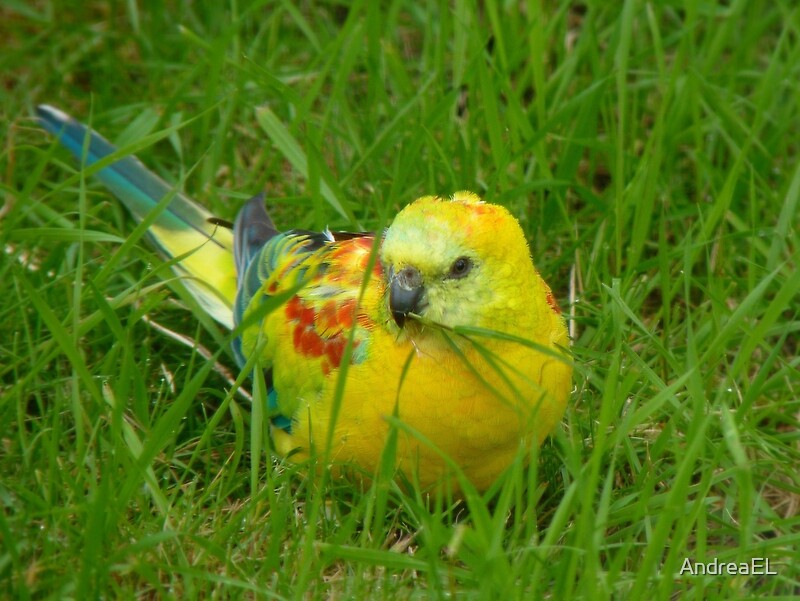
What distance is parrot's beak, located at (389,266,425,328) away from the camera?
2506 mm

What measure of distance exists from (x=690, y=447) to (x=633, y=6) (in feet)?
6.46

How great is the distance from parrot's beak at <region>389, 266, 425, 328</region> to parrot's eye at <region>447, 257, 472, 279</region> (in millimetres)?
83

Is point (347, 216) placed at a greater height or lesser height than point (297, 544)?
greater

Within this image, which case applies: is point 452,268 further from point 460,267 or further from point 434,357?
point 434,357

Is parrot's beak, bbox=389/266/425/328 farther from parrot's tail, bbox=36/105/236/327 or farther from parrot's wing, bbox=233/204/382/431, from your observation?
parrot's tail, bbox=36/105/236/327

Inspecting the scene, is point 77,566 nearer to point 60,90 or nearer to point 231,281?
point 231,281

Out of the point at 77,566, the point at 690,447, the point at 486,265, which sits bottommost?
the point at 77,566

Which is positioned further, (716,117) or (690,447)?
(716,117)

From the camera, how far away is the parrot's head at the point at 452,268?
251cm

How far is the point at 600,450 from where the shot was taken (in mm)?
2271

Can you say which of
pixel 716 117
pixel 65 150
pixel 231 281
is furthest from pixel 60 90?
pixel 716 117

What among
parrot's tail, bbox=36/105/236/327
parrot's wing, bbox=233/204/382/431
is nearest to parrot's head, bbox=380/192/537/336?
parrot's wing, bbox=233/204/382/431

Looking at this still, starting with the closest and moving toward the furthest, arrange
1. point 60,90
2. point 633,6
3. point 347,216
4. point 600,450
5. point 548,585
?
point 600,450 < point 548,585 < point 347,216 < point 633,6 < point 60,90

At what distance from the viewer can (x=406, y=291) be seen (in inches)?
98.7
